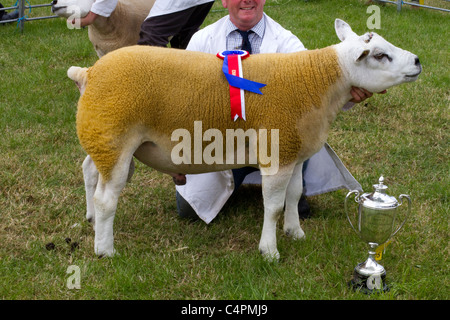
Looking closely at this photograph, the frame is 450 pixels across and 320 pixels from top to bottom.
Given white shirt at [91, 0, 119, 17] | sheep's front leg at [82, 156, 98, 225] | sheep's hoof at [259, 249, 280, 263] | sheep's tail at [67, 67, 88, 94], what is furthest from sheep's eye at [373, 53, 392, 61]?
white shirt at [91, 0, 119, 17]

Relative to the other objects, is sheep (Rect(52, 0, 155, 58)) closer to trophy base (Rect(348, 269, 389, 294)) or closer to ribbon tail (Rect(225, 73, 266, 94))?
ribbon tail (Rect(225, 73, 266, 94))

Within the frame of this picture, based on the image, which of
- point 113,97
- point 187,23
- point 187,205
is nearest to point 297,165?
point 187,205

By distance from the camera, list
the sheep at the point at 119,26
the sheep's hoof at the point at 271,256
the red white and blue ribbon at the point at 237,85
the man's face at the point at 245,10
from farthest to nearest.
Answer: the sheep at the point at 119,26, the man's face at the point at 245,10, the sheep's hoof at the point at 271,256, the red white and blue ribbon at the point at 237,85

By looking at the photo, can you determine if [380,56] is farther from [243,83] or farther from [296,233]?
[296,233]

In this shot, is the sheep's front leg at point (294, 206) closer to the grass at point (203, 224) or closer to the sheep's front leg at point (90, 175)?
the grass at point (203, 224)

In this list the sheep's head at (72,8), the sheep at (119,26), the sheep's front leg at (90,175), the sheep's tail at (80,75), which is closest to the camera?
the sheep's tail at (80,75)

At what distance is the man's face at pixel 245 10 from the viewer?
350cm

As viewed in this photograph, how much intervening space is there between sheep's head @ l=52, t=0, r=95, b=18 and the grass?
1.16 metres

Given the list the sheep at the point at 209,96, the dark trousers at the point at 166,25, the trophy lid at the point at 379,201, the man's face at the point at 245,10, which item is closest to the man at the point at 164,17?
the dark trousers at the point at 166,25

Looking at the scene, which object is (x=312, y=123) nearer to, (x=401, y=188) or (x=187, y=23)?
(x=401, y=188)

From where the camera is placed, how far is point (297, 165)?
336 centimetres

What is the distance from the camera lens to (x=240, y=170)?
395 centimetres

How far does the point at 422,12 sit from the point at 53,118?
667 cm
